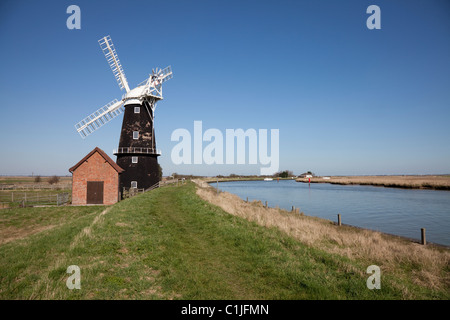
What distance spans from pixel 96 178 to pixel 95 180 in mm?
226

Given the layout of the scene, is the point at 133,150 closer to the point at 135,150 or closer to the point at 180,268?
the point at 135,150

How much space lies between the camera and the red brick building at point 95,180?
81.6ft

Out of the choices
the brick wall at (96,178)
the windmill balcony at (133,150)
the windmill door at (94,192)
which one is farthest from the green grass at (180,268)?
the windmill balcony at (133,150)

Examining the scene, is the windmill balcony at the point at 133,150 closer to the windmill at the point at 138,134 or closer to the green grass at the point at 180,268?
the windmill at the point at 138,134

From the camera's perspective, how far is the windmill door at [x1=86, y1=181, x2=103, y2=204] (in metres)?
25.0

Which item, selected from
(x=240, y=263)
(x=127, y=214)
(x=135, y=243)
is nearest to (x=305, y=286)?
(x=240, y=263)

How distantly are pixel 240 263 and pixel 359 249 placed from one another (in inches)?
263

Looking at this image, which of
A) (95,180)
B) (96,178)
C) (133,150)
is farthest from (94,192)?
(133,150)

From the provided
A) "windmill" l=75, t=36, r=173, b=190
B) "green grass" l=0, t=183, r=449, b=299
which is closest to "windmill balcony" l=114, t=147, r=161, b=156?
"windmill" l=75, t=36, r=173, b=190

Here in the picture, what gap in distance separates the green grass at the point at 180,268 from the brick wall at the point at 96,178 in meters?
16.2

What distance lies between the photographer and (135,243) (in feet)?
27.5

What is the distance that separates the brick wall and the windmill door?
0.95ft

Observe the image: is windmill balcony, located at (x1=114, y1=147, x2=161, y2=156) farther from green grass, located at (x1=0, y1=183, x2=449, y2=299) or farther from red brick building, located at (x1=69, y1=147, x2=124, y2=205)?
green grass, located at (x1=0, y1=183, x2=449, y2=299)
